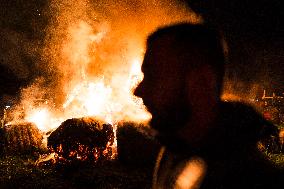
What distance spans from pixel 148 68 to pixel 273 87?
1993 cm

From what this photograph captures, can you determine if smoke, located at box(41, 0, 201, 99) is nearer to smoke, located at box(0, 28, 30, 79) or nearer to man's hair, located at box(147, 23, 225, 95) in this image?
smoke, located at box(0, 28, 30, 79)

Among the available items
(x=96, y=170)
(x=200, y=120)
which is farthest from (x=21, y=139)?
(x=200, y=120)

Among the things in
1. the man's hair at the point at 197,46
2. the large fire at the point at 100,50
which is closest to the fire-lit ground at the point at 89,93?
the large fire at the point at 100,50

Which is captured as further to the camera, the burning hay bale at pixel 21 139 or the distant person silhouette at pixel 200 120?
the burning hay bale at pixel 21 139

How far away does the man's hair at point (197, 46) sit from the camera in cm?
183

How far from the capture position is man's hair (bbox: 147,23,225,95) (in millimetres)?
1827

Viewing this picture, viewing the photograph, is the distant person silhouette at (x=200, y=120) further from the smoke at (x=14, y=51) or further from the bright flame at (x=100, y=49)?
the smoke at (x=14, y=51)

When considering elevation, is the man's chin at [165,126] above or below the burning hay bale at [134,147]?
below

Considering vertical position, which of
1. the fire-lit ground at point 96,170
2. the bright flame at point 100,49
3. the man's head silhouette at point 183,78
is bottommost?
the fire-lit ground at point 96,170

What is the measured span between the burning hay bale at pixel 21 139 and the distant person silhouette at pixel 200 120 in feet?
37.1

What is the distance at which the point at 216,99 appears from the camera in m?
1.76

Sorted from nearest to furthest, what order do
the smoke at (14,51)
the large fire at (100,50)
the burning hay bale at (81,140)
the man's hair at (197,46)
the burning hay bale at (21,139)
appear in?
the man's hair at (197,46), the burning hay bale at (81,140), the burning hay bale at (21,139), the large fire at (100,50), the smoke at (14,51)

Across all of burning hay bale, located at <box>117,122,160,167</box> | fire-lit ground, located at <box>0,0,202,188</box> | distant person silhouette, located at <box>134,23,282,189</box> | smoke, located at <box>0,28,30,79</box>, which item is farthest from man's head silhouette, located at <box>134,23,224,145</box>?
smoke, located at <box>0,28,30,79</box>

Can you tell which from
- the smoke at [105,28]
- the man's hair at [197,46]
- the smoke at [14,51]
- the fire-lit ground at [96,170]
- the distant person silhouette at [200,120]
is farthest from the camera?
the smoke at [14,51]
